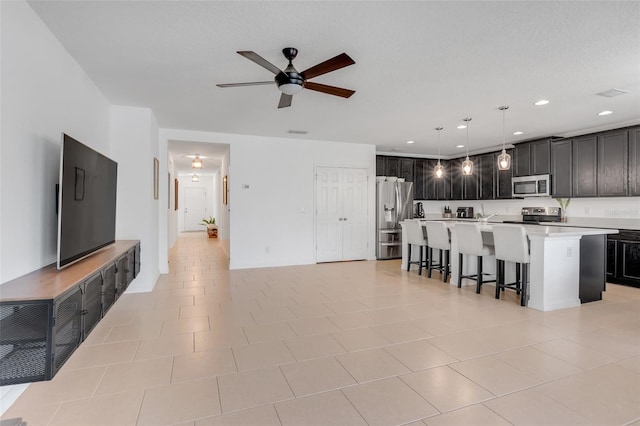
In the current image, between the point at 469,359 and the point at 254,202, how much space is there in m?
4.65

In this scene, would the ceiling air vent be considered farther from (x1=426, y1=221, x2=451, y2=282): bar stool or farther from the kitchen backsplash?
(x1=426, y1=221, x2=451, y2=282): bar stool

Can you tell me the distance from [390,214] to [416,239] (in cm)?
171

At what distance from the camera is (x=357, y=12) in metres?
2.29

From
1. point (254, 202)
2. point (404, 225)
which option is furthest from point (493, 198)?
point (254, 202)

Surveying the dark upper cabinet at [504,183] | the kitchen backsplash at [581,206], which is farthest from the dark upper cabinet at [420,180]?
the dark upper cabinet at [504,183]

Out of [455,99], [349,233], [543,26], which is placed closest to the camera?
[543,26]

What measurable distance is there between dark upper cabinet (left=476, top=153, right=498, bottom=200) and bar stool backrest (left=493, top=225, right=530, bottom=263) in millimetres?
3590

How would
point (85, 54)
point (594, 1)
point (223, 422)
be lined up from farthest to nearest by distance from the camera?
point (85, 54), point (594, 1), point (223, 422)

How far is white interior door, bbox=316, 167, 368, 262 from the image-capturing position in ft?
22.5

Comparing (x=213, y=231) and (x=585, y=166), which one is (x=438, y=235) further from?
(x=213, y=231)

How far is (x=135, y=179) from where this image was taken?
4.54 meters

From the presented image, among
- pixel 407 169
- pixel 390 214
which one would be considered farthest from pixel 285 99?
pixel 407 169

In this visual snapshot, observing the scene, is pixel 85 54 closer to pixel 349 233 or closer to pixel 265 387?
pixel 265 387

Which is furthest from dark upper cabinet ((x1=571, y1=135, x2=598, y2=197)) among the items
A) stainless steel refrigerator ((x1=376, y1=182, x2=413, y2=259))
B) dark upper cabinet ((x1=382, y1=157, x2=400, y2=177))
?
dark upper cabinet ((x1=382, y1=157, x2=400, y2=177))
